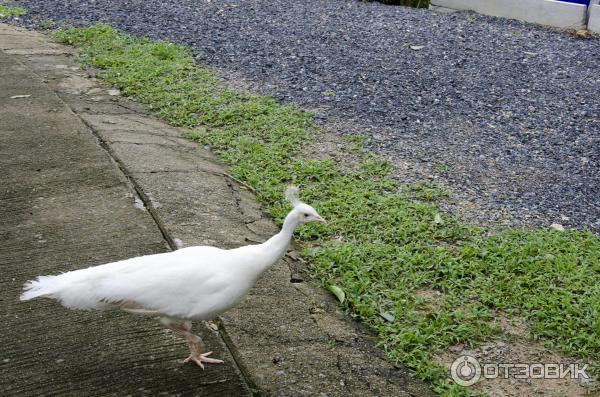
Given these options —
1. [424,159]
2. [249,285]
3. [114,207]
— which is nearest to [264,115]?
[424,159]

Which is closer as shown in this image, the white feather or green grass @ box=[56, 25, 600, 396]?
the white feather

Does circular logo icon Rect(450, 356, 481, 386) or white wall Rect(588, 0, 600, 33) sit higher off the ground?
white wall Rect(588, 0, 600, 33)

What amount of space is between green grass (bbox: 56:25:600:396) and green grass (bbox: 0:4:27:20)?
3.70 meters

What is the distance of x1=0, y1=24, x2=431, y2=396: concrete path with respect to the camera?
10.3 ft

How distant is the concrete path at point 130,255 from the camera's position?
10.3ft

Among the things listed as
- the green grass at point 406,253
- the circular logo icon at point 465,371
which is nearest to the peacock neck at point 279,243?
the green grass at point 406,253

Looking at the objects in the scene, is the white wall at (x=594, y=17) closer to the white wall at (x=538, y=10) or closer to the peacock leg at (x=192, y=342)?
the white wall at (x=538, y=10)

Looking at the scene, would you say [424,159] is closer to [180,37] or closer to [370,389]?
[370,389]

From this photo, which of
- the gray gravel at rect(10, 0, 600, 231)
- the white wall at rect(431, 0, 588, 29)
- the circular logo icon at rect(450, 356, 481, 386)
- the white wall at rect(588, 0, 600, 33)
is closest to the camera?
the circular logo icon at rect(450, 356, 481, 386)

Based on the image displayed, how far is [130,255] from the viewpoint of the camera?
12.9 ft

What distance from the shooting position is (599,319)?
368 centimetres

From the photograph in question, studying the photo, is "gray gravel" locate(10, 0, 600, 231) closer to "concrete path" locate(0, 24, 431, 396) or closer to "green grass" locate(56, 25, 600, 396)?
"green grass" locate(56, 25, 600, 396)

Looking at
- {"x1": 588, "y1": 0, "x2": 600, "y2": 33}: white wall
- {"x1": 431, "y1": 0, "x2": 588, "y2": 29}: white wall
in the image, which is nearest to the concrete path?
{"x1": 431, "y1": 0, "x2": 588, "y2": 29}: white wall

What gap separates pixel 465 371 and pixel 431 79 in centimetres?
415
